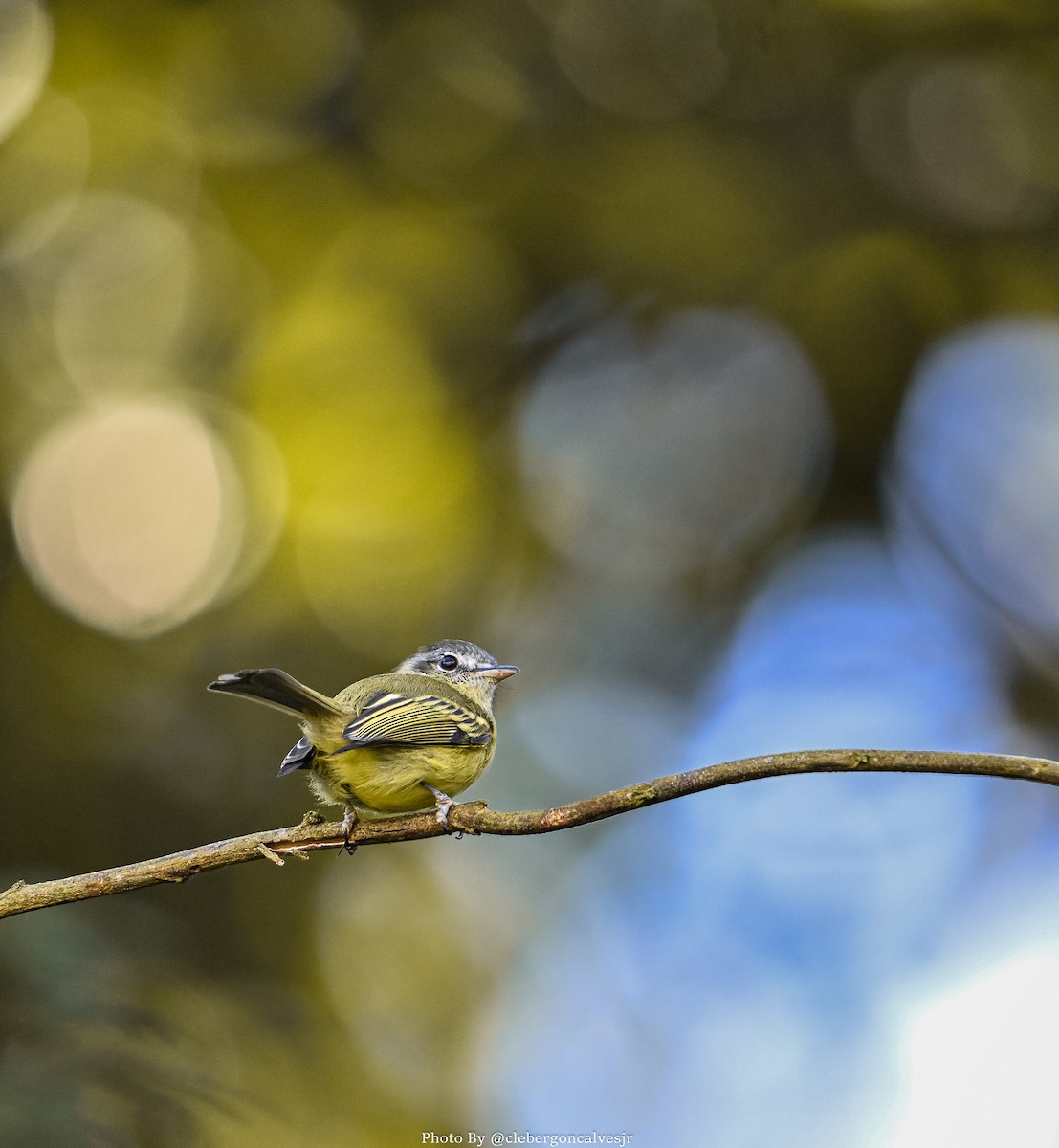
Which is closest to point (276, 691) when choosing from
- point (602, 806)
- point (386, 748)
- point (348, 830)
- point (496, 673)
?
point (348, 830)

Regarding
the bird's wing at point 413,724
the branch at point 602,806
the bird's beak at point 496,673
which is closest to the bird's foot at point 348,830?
the branch at point 602,806

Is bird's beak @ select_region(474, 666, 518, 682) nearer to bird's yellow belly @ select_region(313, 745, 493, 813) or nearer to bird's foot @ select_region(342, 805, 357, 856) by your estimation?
bird's yellow belly @ select_region(313, 745, 493, 813)

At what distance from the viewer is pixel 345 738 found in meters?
2.54

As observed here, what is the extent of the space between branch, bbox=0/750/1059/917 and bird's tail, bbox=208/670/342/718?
31 centimetres

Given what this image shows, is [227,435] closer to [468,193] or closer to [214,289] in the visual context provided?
[214,289]

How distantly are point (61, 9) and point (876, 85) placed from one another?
4.40m

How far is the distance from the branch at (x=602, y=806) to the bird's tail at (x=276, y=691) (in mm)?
307

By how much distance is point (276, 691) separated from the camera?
218cm

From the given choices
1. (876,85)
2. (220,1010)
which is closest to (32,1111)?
(220,1010)

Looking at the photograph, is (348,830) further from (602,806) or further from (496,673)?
(496,673)

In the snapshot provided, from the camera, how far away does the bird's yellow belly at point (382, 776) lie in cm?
260

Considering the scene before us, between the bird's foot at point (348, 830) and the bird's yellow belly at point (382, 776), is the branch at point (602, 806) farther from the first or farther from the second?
the bird's yellow belly at point (382, 776)

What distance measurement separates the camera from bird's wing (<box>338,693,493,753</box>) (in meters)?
2.57

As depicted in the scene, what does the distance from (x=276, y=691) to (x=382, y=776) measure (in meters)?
0.50
